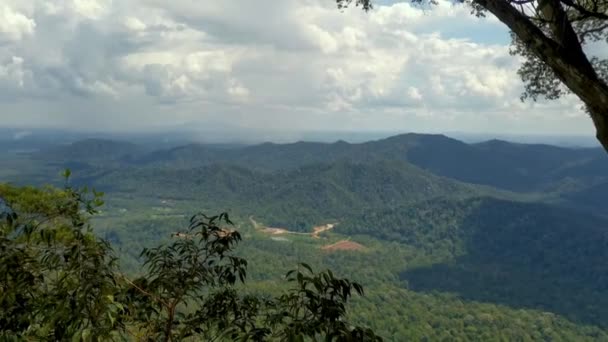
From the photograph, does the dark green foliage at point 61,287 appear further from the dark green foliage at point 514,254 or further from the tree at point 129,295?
the dark green foliage at point 514,254

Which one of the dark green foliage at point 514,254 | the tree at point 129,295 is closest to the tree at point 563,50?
the tree at point 129,295

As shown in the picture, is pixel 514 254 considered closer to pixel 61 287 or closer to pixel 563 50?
pixel 563 50

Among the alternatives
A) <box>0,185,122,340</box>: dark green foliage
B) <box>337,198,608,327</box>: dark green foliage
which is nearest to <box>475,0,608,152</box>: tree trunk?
<box>0,185,122,340</box>: dark green foliage

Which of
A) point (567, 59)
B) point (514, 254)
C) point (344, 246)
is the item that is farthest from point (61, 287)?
point (514, 254)

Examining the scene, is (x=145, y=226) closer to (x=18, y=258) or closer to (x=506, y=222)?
(x=506, y=222)

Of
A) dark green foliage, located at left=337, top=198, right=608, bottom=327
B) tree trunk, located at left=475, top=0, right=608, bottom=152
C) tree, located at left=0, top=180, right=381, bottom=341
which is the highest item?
tree trunk, located at left=475, top=0, right=608, bottom=152

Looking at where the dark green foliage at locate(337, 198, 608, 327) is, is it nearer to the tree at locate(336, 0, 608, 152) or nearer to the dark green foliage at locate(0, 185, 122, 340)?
the tree at locate(336, 0, 608, 152)

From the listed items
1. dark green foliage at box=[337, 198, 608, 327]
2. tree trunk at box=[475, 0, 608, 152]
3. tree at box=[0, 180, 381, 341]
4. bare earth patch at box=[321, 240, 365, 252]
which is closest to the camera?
tree at box=[0, 180, 381, 341]
